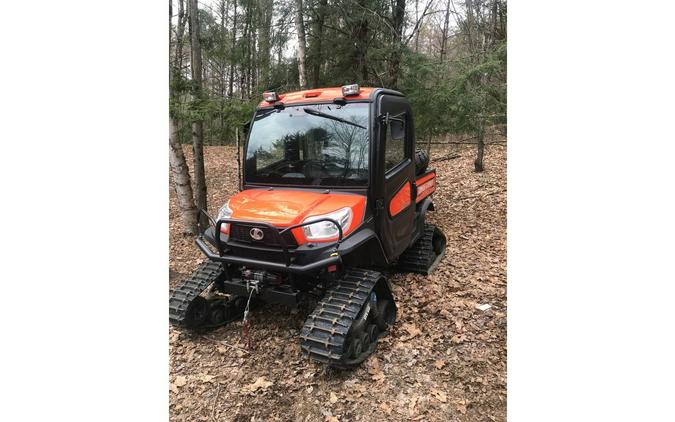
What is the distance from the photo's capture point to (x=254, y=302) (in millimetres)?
4215

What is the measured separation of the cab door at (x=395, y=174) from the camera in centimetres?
367

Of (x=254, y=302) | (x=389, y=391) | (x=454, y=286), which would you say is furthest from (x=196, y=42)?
(x=389, y=391)

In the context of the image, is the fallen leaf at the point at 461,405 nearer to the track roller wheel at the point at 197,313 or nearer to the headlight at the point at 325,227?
the headlight at the point at 325,227

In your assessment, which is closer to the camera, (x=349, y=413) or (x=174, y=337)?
(x=349, y=413)

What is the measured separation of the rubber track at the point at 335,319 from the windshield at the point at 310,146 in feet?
3.26

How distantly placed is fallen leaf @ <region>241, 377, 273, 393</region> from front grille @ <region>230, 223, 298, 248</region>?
115 centimetres

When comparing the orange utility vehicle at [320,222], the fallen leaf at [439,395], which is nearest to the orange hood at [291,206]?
the orange utility vehicle at [320,222]

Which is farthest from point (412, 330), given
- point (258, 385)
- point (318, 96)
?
point (318, 96)

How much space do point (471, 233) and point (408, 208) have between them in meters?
2.75

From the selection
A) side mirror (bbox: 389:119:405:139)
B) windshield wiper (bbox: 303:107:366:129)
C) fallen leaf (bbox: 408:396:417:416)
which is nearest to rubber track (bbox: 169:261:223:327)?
windshield wiper (bbox: 303:107:366:129)

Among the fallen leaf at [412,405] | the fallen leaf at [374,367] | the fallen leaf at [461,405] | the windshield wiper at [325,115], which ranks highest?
the windshield wiper at [325,115]

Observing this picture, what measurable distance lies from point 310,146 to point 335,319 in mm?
1821

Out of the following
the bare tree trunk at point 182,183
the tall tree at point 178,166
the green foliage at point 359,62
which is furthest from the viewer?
the green foliage at point 359,62

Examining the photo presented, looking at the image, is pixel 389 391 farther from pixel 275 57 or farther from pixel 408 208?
pixel 275 57
